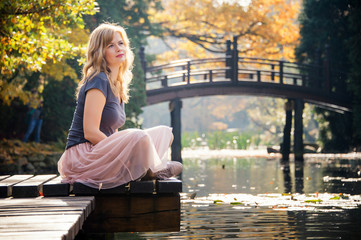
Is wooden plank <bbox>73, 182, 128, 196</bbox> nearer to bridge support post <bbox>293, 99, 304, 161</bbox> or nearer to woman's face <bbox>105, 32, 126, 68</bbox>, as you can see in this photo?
woman's face <bbox>105, 32, 126, 68</bbox>

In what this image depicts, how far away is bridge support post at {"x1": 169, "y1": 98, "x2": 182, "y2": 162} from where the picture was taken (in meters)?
22.0

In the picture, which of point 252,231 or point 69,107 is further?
point 69,107

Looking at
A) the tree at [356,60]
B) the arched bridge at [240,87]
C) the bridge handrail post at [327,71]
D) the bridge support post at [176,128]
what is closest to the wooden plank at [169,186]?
the bridge support post at [176,128]

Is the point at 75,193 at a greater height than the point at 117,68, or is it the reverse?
the point at 117,68

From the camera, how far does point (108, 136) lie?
4.84 m

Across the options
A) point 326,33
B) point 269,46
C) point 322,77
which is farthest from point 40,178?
point 269,46

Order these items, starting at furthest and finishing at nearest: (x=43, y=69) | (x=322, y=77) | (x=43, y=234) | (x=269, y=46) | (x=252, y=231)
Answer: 1. (x=269, y=46)
2. (x=322, y=77)
3. (x=43, y=69)
4. (x=252, y=231)
5. (x=43, y=234)

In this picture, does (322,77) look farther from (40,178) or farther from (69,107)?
(40,178)

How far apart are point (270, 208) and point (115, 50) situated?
424 cm

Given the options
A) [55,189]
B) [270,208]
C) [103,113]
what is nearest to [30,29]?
[270,208]

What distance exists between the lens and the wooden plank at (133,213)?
4.56m

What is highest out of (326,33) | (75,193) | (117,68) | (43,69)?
(326,33)

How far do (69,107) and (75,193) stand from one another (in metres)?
14.9

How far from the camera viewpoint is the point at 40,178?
5.20 meters
